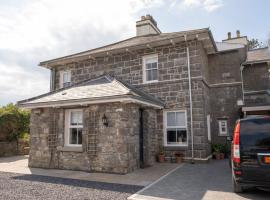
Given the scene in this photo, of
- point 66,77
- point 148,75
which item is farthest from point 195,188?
point 66,77

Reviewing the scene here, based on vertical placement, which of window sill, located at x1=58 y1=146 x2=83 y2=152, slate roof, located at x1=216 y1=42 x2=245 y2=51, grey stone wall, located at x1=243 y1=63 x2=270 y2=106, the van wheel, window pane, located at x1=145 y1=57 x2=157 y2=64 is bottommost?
the van wheel

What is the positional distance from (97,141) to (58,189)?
3037mm

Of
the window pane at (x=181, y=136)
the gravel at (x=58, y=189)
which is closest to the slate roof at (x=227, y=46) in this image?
the window pane at (x=181, y=136)

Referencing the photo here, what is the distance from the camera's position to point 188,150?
450 inches

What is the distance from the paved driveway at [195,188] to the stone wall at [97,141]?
1.95 metres

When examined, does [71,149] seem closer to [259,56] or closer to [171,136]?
[171,136]

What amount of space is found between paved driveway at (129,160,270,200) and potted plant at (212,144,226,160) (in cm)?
417

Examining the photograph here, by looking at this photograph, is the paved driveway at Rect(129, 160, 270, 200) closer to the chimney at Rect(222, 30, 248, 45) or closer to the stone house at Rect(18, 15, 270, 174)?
the stone house at Rect(18, 15, 270, 174)

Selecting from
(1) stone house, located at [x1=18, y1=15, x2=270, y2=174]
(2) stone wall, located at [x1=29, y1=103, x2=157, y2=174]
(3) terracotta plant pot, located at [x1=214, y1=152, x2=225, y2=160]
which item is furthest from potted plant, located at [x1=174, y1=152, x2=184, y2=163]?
(3) terracotta plant pot, located at [x1=214, y1=152, x2=225, y2=160]

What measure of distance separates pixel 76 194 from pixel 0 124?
1128 cm

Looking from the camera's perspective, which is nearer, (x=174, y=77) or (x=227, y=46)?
(x=174, y=77)

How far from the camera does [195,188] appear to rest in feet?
21.7

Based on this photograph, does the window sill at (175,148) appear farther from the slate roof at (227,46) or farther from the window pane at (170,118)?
the slate roof at (227,46)

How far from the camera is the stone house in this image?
927 centimetres
